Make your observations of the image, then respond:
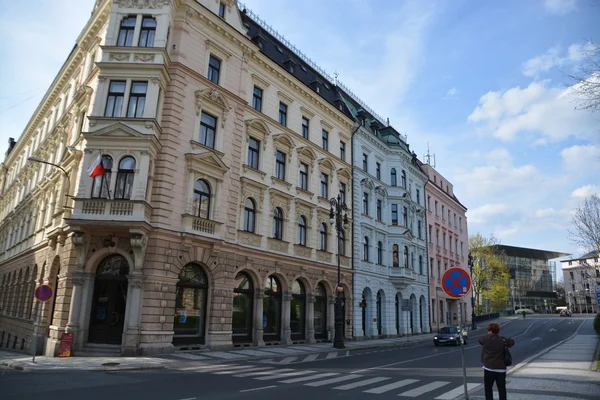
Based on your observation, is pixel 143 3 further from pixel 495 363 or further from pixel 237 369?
pixel 495 363

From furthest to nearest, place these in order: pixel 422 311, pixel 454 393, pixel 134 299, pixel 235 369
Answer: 1. pixel 422 311
2. pixel 134 299
3. pixel 235 369
4. pixel 454 393

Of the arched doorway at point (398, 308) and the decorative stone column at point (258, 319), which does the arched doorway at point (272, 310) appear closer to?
the decorative stone column at point (258, 319)

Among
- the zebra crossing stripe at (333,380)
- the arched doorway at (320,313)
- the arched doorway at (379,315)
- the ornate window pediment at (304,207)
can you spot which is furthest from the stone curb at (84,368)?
the arched doorway at (379,315)

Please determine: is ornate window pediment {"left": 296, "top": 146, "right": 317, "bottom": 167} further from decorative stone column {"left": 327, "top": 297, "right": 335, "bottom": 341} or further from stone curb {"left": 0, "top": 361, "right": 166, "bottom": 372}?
stone curb {"left": 0, "top": 361, "right": 166, "bottom": 372}

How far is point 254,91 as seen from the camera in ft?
86.2

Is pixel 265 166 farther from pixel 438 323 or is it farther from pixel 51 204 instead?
pixel 438 323

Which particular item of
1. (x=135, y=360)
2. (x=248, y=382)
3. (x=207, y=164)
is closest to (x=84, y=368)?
(x=135, y=360)

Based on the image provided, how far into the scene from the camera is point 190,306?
20.6m

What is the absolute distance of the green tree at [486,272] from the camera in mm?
65312

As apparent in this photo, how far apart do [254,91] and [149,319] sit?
1500 cm

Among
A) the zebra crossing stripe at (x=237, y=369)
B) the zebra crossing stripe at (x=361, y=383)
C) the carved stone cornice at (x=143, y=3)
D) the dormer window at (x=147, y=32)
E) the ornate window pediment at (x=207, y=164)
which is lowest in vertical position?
the zebra crossing stripe at (x=237, y=369)

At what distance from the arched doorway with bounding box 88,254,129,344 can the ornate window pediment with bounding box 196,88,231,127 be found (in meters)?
8.76

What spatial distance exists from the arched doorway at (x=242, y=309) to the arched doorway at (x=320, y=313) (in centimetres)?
649

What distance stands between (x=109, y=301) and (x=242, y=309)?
7.36m
